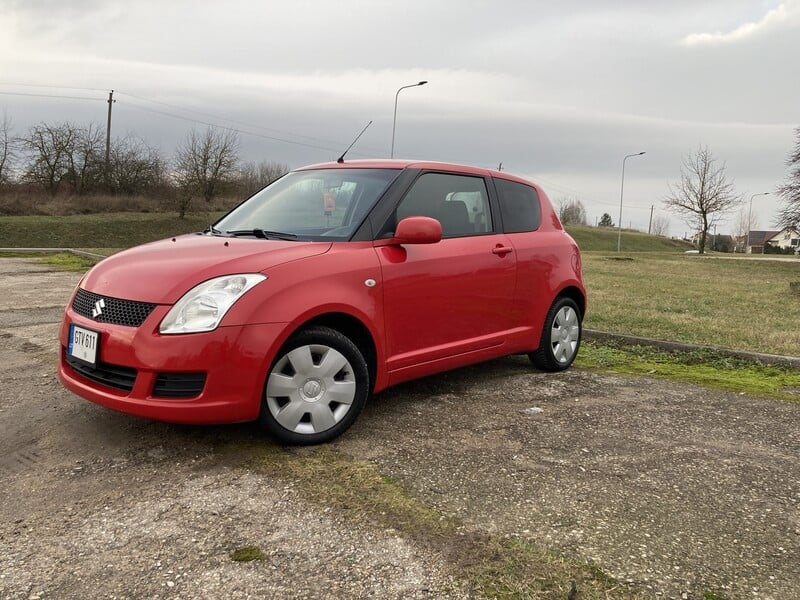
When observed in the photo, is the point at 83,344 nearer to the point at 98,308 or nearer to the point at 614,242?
the point at 98,308

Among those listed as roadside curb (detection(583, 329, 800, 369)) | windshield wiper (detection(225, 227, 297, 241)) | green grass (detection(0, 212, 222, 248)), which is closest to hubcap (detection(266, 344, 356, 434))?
windshield wiper (detection(225, 227, 297, 241))

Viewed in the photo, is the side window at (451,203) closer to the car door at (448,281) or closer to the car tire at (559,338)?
the car door at (448,281)

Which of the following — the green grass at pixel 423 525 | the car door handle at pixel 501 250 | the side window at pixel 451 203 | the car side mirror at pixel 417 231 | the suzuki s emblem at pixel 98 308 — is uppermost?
the side window at pixel 451 203

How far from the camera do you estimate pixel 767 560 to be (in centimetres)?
247

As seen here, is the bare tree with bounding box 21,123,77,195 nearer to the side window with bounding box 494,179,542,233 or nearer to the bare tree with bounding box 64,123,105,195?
the bare tree with bounding box 64,123,105,195

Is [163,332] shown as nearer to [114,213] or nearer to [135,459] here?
[135,459]

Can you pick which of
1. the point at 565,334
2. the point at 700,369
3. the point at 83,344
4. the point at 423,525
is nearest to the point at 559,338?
the point at 565,334

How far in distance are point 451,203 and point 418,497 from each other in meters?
2.28

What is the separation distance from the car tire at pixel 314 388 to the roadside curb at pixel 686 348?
395 cm

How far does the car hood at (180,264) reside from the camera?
3248 millimetres

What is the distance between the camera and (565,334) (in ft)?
17.9

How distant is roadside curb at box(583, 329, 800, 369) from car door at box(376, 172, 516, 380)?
238 cm

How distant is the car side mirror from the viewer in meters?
3.82

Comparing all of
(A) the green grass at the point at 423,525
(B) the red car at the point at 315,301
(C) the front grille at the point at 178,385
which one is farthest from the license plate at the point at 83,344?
(A) the green grass at the point at 423,525
